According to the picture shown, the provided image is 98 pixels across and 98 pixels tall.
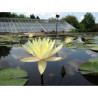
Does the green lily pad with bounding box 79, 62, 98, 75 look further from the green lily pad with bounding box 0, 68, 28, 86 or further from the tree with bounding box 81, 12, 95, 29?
the tree with bounding box 81, 12, 95, 29

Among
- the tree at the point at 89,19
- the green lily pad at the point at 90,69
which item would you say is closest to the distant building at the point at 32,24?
the tree at the point at 89,19

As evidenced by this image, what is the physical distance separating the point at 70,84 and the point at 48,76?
0.38 ft

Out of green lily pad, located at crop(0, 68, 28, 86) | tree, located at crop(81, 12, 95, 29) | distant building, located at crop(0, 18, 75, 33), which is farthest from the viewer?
distant building, located at crop(0, 18, 75, 33)

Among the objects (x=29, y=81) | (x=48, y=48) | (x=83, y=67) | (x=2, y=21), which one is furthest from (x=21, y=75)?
(x=2, y=21)

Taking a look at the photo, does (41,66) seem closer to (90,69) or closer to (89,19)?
(90,69)

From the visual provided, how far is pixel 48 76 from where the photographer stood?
569mm

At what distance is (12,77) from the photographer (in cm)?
57

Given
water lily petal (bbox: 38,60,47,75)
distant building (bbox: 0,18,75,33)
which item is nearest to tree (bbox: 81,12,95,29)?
distant building (bbox: 0,18,75,33)

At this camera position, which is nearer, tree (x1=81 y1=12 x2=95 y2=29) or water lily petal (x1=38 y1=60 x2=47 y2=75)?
water lily petal (x1=38 y1=60 x2=47 y2=75)

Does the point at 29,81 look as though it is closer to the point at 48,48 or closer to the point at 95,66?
the point at 48,48

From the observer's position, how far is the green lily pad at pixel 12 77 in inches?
19.8

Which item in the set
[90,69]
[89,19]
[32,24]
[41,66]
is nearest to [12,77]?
[41,66]

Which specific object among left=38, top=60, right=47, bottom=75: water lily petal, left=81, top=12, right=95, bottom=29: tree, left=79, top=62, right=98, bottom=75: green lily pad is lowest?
left=79, top=62, right=98, bottom=75: green lily pad

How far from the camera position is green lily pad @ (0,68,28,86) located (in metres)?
0.50
